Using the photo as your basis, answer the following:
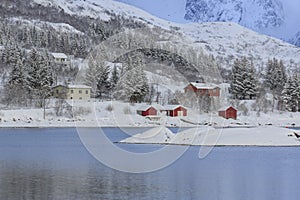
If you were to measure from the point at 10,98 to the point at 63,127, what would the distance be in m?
12.9

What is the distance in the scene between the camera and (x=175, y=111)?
8475cm

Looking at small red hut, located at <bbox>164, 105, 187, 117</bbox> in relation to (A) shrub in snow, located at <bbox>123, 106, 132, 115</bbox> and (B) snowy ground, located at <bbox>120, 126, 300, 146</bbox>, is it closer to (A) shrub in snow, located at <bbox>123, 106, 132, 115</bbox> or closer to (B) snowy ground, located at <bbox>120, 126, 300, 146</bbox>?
(A) shrub in snow, located at <bbox>123, 106, 132, 115</bbox>

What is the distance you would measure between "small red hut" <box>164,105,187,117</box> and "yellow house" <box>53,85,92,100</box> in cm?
1304

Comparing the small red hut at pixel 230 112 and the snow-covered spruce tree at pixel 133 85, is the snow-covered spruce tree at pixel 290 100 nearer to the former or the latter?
the small red hut at pixel 230 112

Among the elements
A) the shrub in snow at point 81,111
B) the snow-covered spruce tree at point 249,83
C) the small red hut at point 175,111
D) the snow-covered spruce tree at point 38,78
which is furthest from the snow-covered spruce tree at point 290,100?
the snow-covered spruce tree at point 38,78

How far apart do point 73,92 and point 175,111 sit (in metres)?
16.7

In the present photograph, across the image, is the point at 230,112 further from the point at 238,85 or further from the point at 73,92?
the point at 73,92

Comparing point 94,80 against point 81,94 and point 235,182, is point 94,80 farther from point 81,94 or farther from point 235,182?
point 235,182

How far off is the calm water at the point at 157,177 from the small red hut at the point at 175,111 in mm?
44875

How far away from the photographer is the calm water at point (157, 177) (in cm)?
2189

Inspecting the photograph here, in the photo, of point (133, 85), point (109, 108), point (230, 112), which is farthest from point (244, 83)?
point (109, 108)

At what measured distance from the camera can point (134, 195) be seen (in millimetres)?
21516

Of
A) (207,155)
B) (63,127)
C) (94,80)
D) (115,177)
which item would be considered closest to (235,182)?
(115,177)

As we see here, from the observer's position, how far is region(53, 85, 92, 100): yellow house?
9031 centimetres
